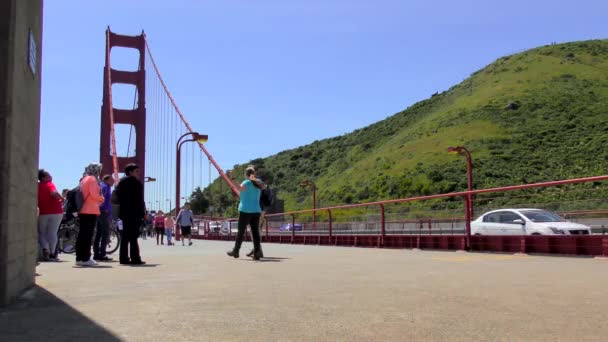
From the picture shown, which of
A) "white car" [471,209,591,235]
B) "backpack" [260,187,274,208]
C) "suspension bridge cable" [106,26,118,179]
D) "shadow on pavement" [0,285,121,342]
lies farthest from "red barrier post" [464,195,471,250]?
"suspension bridge cable" [106,26,118,179]

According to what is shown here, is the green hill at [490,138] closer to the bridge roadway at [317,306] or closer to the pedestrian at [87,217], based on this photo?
the pedestrian at [87,217]

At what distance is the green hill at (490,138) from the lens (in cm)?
7444

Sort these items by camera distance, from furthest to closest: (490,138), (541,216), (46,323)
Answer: (490,138) → (541,216) → (46,323)

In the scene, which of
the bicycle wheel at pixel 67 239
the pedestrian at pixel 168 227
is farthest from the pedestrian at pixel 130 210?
the pedestrian at pixel 168 227

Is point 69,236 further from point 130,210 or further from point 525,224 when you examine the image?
point 525,224

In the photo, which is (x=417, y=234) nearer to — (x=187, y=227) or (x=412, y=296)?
(x=412, y=296)

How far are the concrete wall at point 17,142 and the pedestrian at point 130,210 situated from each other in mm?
4159

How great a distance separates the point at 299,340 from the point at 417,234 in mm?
11669

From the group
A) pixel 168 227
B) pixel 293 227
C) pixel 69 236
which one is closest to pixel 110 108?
pixel 168 227

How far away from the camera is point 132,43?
59750mm

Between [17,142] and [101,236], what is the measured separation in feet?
22.8

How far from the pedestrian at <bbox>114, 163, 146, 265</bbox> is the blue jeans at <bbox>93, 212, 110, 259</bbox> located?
110 centimetres

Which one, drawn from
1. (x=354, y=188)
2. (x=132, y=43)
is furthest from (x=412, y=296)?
(x=354, y=188)

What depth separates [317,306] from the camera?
5.10m
